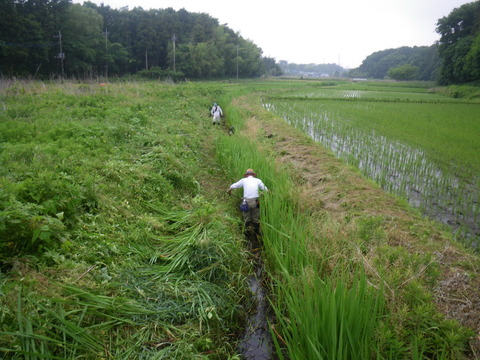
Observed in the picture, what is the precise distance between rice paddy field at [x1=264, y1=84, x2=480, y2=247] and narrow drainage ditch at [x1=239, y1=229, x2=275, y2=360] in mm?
2956

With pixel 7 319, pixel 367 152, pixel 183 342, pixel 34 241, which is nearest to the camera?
pixel 7 319

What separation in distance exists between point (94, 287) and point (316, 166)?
5.40 m

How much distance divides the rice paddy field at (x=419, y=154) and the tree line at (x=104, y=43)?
16786mm

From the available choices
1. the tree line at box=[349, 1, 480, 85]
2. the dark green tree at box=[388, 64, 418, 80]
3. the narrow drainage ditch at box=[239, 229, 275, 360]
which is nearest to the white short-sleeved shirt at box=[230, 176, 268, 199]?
the narrow drainage ditch at box=[239, 229, 275, 360]

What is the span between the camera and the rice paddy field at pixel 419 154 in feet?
16.7

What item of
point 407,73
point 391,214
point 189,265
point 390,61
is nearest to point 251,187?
point 189,265

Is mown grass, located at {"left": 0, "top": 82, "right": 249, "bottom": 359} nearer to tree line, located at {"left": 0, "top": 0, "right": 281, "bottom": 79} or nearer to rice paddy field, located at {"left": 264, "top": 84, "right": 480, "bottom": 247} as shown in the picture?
rice paddy field, located at {"left": 264, "top": 84, "right": 480, "bottom": 247}

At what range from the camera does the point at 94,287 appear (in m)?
Answer: 2.45

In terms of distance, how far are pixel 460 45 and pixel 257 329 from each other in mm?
42949

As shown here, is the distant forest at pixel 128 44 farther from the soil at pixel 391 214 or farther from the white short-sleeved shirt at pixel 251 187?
the white short-sleeved shirt at pixel 251 187

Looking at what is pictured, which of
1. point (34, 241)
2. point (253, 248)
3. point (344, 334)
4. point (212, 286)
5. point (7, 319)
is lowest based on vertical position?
point (253, 248)

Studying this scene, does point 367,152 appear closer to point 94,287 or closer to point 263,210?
point 263,210

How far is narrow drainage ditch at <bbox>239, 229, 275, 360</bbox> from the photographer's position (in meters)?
2.72

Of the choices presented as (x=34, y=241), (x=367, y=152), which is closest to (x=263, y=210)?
(x=34, y=241)
